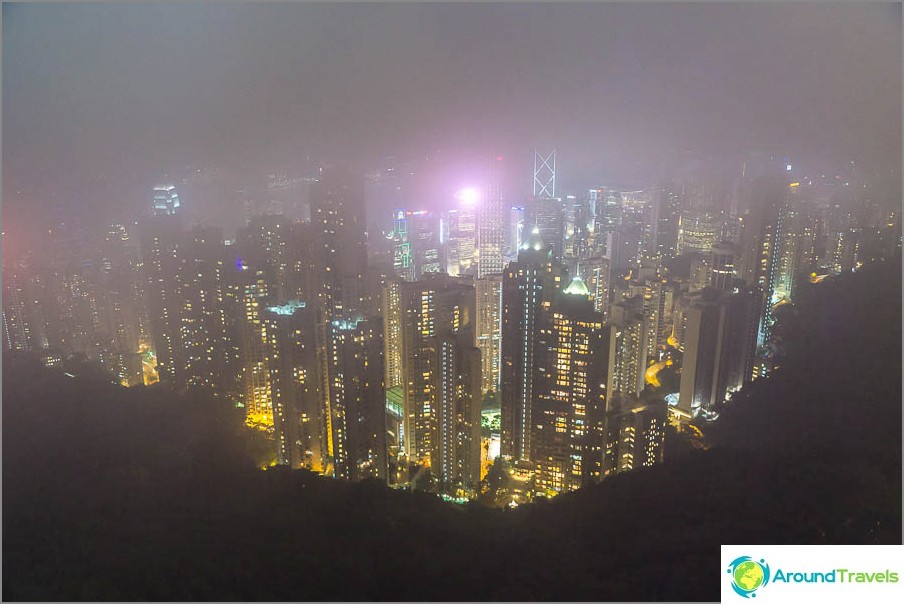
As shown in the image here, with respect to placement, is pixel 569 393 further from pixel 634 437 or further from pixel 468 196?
pixel 468 196

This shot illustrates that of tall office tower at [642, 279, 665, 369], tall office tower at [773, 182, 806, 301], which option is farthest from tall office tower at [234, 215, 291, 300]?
tall office tower at [773, 182, 806, 301]

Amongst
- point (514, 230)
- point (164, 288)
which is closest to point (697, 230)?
point (514, 230)

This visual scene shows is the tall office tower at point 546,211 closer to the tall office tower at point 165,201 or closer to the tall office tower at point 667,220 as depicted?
the tall office tower at point 667,220

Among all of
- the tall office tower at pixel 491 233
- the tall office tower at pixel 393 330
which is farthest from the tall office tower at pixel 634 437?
the tall office tower at pixel 491 233

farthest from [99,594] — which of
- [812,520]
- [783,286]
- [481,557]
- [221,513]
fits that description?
[783,286]

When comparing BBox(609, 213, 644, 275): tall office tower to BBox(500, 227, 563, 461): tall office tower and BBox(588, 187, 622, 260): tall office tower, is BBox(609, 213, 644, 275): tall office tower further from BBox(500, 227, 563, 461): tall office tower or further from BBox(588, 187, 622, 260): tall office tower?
BBox(500, 227, 563, 461): tall office tower
